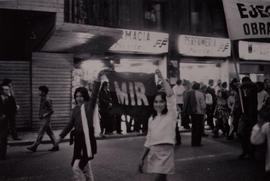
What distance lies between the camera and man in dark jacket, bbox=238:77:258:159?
31.0ft

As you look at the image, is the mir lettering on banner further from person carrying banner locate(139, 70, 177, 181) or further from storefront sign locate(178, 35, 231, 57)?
storefront sign locate(178, 35, 231, 57)

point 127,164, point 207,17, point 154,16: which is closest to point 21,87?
point 154,16

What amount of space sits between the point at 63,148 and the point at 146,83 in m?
4.74

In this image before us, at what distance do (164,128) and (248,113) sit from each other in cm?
504

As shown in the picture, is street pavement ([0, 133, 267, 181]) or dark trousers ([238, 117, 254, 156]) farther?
dark trousers ([238, 117, 254, 156])

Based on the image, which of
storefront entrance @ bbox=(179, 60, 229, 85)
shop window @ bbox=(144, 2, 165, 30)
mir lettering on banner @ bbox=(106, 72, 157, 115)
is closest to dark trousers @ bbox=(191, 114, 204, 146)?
mir lettering on banner @ bbox=(106, 72, 157, 115)

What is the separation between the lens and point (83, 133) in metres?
5.87

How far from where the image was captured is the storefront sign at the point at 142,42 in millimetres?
18594

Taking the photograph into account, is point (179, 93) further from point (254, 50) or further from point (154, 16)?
point (254, 50)

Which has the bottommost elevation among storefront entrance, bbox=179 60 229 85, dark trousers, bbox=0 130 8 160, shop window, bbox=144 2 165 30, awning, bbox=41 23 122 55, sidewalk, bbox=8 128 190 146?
sidewalk, bbox=8 128 190 146

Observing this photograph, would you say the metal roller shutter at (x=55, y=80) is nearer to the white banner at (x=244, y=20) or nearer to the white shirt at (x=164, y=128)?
the white banner at (x=244, y=20)

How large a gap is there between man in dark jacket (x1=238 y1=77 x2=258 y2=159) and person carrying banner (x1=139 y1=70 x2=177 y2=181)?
4.79 meters

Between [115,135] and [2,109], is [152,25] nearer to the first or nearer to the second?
[115,135]

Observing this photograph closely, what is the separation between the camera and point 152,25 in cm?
2072
